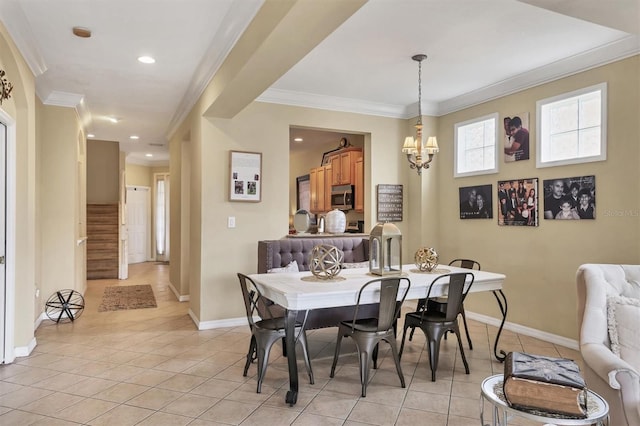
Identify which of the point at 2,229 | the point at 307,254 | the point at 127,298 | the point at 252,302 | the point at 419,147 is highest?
the point at 419,147

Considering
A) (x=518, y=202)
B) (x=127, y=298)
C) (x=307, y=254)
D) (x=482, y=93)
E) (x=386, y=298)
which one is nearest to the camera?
(x=386, y=298)

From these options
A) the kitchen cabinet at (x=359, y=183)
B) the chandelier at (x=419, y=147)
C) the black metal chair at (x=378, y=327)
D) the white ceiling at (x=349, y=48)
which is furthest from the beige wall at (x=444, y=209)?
the black metal chair at (x=378, y=327)

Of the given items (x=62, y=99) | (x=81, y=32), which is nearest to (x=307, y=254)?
(x=81, y=32)

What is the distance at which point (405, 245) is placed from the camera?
567cm

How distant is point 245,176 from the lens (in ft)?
15.6

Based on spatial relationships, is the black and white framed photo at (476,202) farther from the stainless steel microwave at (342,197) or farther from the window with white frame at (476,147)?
the stainless steel microwave at (342,197)

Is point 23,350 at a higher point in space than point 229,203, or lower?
lower

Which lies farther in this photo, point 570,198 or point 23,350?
point 570,198

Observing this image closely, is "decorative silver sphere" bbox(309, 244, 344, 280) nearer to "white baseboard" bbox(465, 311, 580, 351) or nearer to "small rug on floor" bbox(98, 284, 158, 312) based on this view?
"white baseboard" bbox(465, 311, 580, 351)

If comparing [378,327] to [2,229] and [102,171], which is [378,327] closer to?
[2,229]

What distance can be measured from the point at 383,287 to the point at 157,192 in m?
9.63

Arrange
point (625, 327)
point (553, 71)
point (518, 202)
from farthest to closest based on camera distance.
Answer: point (518, 202) → point (553, 71) → point (625, 327)

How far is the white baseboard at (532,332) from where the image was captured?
154 inches

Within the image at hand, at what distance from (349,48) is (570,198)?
2.48 metres
